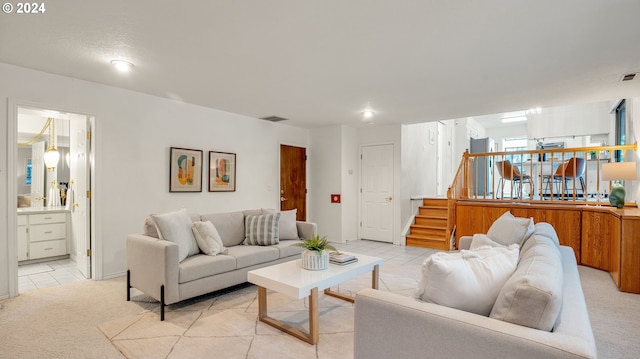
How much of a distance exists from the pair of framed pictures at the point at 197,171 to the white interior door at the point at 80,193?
997mm

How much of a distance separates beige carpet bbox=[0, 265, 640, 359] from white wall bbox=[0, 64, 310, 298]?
772mm

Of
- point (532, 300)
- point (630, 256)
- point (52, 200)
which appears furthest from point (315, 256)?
point (52, 200)

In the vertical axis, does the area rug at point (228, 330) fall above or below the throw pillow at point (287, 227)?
below

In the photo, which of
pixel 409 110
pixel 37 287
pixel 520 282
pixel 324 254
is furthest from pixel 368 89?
pixel 37 287

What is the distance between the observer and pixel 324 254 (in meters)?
2.91

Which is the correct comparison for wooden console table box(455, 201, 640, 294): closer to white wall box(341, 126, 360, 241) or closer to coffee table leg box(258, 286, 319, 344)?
white wall box(341, 126, 360, 241)

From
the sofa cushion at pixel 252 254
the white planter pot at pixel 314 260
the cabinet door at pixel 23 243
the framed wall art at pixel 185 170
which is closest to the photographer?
the white planter pot at pixel 314 260

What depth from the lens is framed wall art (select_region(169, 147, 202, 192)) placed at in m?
4.60

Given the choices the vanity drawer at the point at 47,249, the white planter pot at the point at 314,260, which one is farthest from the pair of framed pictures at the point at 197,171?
the white planter pot at the point at 314,260

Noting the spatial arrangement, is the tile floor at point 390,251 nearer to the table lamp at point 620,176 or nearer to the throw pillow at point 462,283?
the table lamp at point 620,176

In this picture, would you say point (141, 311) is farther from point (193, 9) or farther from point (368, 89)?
point (368, 89)

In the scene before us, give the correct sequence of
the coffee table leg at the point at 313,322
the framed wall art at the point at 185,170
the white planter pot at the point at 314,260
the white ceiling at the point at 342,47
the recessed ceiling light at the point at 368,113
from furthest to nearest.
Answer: the recessed ceiling light at the point at 368,113 → the framed wall art at the point at 185,170 → the white planter pot at the point at 314,260 → the coffee table leg at the point at 313,322 → the white ceiling at the point at 342,47

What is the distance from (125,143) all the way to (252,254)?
2.27 meters

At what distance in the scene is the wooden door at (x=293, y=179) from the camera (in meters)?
6.43
